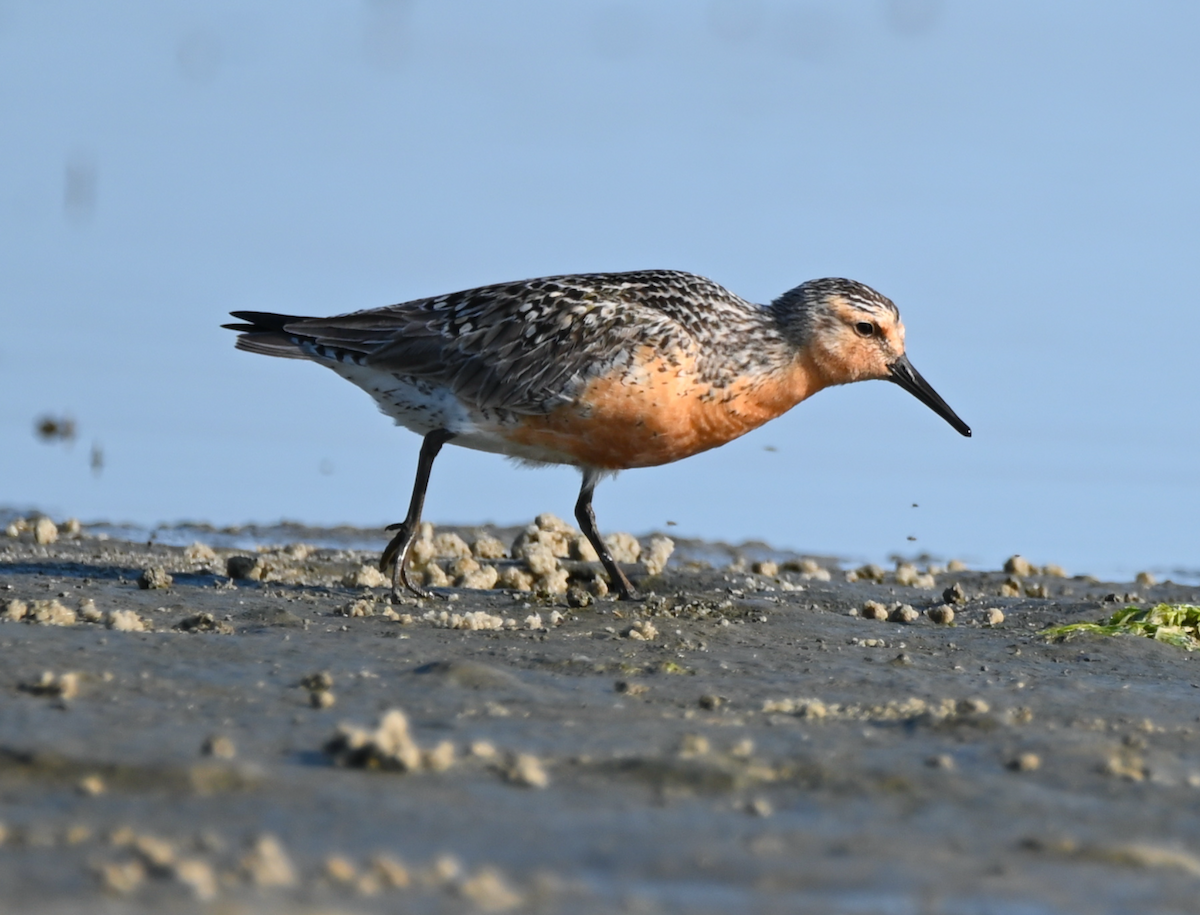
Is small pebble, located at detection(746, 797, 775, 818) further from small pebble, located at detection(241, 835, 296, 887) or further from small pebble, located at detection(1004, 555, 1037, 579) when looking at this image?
small pebble, located at detection(1004, 555, 1037, 579)

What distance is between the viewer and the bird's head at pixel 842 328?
9234 millimetres

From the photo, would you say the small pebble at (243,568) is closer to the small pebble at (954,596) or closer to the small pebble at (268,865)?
the small pebble at (954,596)

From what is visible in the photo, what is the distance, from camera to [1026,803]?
458cm

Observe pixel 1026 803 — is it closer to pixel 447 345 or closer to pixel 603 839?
pixel 603 839

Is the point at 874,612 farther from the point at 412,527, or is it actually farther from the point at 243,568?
the point at 243,568

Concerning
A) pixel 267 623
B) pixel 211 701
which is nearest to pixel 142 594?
pixel 267 623

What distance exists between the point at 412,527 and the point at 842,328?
2.89 meters

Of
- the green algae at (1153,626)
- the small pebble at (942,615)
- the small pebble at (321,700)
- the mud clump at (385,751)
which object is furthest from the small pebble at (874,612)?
the mud clump at (385,751)

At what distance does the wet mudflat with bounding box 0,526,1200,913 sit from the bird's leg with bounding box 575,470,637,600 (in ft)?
3.23

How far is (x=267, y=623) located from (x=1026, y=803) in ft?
11.9

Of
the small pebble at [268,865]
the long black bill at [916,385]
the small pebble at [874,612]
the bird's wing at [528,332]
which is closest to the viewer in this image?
the small pebble at [268,865]

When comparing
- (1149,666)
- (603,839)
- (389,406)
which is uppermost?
(389,406)

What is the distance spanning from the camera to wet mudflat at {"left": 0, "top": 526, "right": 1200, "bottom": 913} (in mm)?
3734

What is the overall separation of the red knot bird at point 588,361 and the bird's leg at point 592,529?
0.01 metres
